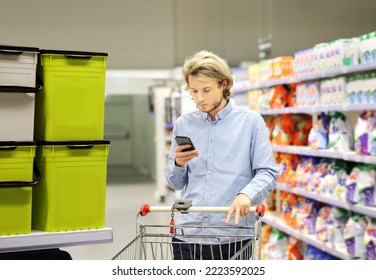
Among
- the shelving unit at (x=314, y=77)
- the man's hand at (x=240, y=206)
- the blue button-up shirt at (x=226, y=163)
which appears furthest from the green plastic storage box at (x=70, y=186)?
the shelving unit at (x=314, y=77)

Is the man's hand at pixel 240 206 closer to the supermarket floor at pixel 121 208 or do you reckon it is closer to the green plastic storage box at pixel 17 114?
the green plastic storage box at pixel 17 114

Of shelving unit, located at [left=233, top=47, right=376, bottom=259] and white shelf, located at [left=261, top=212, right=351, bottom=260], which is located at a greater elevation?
shelving unit, located at [left=233, top=47, right=376, bottom=259]

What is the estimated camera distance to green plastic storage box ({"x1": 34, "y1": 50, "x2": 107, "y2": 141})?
2.70 meters

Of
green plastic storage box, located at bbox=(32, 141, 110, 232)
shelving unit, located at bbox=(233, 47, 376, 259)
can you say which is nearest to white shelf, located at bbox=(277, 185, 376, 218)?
shelving unit, located at bbox=(233, 47, 376, 259)

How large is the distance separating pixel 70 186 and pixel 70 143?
0.59 feet

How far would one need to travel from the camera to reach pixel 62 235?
267 centimetres


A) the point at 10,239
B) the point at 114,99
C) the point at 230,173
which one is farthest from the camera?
the point at 114,99

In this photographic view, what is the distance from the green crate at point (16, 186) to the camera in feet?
8.46

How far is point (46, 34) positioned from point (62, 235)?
500 inches

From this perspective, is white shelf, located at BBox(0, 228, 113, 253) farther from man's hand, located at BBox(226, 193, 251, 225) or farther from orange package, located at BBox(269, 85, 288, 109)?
orange package, located at BBox(269, 85, 288, 109)

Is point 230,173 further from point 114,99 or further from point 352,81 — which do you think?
point 114,99

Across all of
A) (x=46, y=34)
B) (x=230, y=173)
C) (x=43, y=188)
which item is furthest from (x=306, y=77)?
(x=46, y=34)
